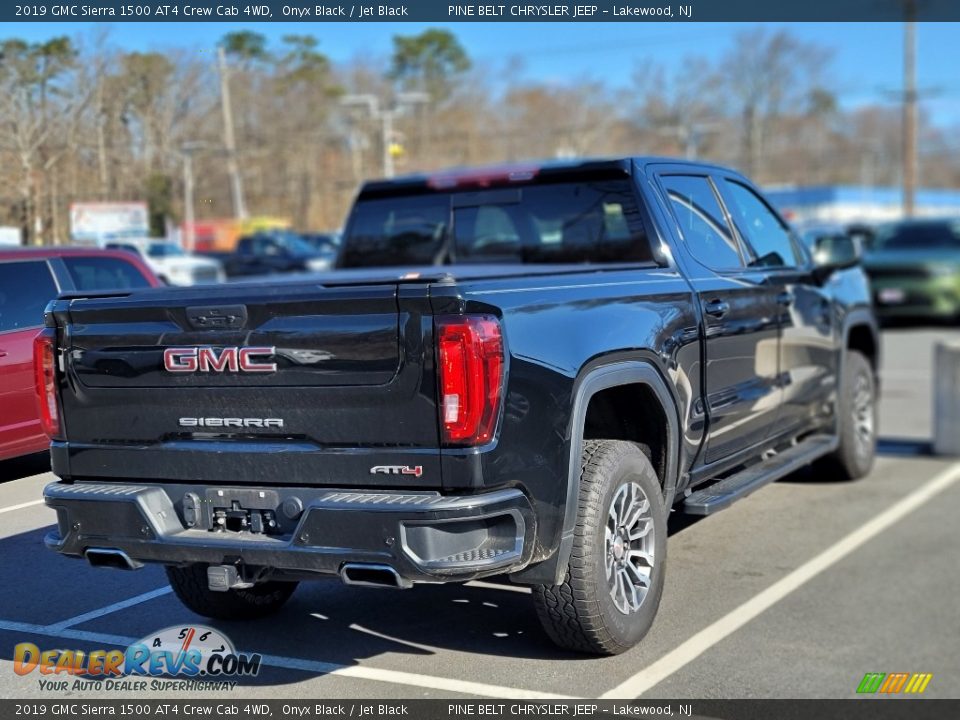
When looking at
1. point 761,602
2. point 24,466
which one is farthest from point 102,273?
point 761,602

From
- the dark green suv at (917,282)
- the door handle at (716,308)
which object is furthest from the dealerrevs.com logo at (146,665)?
the dark green suv at (917,282)

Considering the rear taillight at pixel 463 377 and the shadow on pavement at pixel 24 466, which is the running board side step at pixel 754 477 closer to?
the rear taillight at pixel 463 377

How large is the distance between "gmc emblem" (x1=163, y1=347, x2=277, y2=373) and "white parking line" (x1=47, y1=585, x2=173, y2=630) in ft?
4.70

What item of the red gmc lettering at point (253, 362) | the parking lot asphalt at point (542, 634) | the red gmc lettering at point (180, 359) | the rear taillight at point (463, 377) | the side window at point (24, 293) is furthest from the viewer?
the side window at point (24, 293)

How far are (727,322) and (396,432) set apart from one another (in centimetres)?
228

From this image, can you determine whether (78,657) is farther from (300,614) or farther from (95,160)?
(95,160)

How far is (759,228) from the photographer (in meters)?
6.51

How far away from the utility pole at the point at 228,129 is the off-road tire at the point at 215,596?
5.03m

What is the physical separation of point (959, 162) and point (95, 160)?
103174 mm

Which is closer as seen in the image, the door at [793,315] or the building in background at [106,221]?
the door at [793,315]

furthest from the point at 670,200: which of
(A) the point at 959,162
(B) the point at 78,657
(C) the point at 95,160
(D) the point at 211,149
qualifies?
(A) the point at 959,162

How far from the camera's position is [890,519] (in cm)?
661

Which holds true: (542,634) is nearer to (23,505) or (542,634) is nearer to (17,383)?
(23,505)

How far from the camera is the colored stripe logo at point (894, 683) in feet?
13.1
